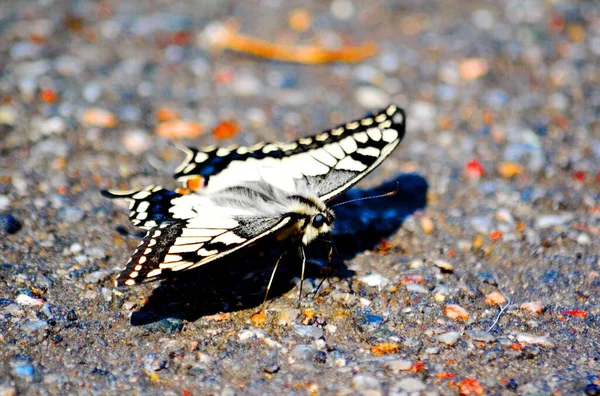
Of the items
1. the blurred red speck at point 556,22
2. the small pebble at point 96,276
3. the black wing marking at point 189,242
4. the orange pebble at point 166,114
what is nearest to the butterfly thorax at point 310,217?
the black wing marking at point 189,242

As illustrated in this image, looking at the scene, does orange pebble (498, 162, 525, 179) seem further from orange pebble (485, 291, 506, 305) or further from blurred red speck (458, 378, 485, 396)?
blurred red speck (458, 378, 485, 396)

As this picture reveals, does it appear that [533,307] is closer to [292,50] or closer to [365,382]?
[365,382]

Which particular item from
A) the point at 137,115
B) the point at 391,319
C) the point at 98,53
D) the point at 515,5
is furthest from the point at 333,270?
the point at 515,5

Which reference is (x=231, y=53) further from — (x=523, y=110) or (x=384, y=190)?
(x=523, y=110)

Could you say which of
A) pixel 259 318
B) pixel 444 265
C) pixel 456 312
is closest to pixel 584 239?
pixel 444 265

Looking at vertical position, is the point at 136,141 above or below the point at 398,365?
above

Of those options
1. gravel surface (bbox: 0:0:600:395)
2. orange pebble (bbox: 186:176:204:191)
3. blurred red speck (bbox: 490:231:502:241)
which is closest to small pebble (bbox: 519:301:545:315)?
gravel surface (bbox: 0:0:600:395)

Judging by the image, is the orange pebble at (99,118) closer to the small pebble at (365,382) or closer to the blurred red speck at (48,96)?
the blurred red speck at (48,96)
